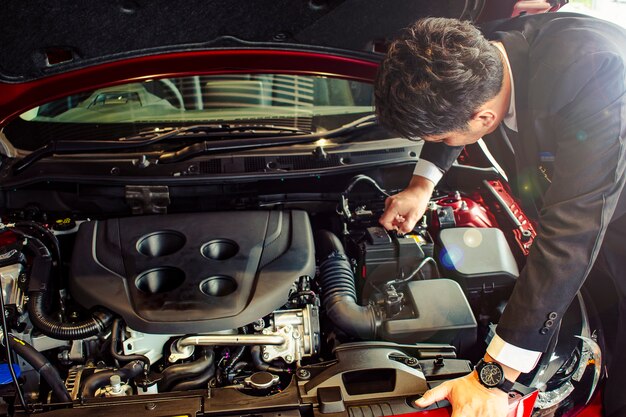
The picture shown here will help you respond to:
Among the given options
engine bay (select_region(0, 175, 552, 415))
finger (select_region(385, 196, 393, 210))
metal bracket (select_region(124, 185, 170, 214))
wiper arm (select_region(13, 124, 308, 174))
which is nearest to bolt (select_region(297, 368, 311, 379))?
engine bay (select_region(0, 175, 552, 415))

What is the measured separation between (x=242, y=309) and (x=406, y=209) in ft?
2.23

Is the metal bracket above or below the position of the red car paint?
below

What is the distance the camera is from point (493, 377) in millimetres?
1234

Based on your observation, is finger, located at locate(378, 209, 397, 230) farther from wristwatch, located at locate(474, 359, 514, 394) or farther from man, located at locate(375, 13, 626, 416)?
wristwatch, located at locate(474, 359, 514, 394)

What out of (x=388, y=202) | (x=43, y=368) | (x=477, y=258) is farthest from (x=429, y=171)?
(x=43, y=368)

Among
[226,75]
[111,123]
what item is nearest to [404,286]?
[226,75]

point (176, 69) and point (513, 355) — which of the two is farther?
point (176, 69)

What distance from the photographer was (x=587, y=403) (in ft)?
5.43

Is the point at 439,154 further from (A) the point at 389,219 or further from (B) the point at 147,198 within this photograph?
(B) the point at 147,198

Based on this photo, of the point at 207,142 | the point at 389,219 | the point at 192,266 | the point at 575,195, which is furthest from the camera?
the point at 207,142

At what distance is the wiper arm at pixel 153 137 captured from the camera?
178 cm

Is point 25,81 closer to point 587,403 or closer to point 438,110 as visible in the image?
point 438,110

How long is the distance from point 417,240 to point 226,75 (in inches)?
37.5

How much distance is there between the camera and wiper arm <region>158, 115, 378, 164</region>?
1.79 m
